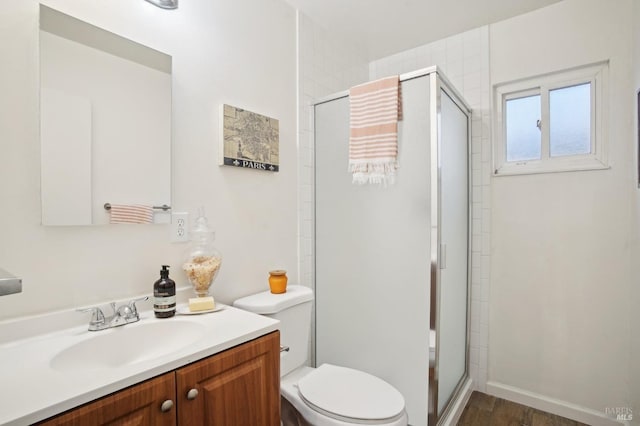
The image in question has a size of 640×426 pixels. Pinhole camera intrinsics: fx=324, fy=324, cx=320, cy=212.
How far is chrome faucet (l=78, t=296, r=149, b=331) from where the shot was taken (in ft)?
3.54

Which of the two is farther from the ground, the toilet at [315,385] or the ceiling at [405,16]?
the ceiling at [405,16]

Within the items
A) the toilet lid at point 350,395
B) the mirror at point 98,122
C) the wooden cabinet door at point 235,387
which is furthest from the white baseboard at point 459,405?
the mirror at point 98,122

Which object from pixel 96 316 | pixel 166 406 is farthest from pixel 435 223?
pixel 96 316

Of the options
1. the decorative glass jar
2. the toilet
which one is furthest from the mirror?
the toilet

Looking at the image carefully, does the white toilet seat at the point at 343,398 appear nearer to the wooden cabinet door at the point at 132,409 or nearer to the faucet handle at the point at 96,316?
the wooden cabinet door at the point at 132,409

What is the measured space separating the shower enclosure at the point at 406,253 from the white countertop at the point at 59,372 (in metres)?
0.86

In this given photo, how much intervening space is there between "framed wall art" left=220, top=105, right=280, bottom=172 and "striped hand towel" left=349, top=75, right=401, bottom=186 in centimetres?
45

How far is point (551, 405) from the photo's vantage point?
2020 mm

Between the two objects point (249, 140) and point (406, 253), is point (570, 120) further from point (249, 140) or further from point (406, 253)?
point (249, 140)

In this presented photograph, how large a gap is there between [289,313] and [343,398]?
1.43 feet

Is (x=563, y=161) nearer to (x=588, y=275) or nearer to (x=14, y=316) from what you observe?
(x=588, y=275)

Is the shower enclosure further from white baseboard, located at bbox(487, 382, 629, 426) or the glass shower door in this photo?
white baseboard, located at bbox(487, 382, 629, 426)

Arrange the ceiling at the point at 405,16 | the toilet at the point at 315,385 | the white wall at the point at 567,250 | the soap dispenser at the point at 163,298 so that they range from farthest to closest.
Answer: the ceiling at the point at 405,16 < the white wall at the point at 567,250 < the toilet at the point at 315,385 < the soap dispenser at the point at 163,298

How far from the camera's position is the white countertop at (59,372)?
0.67 m
